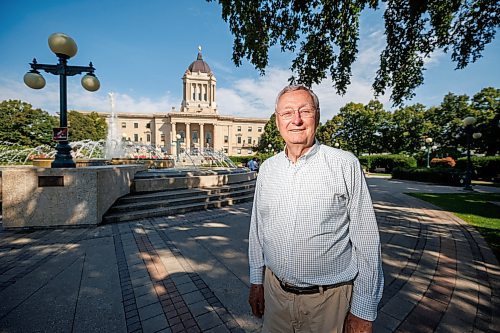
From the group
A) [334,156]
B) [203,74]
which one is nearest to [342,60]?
[334,156]

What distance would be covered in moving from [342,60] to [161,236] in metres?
8.13

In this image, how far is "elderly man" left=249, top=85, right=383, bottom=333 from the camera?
1469 mm

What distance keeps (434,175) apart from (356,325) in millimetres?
23697

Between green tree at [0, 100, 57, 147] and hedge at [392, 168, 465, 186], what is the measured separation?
2727 inches

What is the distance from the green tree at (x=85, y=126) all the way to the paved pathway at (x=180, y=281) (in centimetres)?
6849

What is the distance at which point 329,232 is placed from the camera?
59.0 inches

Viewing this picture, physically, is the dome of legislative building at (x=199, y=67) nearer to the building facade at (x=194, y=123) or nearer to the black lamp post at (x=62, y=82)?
the building facade at (x=194, y=123)

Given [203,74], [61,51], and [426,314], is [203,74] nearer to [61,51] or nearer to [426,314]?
[61,51]

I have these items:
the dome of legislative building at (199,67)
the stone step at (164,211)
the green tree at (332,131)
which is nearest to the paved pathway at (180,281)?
the stone step at (164,211)

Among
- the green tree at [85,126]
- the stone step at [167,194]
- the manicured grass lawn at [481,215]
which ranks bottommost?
the manicured grass lawn at [481,215]

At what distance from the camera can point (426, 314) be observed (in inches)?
105

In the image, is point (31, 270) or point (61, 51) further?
point (61, 51)

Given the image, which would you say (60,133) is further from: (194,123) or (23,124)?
(194,123)

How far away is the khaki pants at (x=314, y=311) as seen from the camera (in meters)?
1.50
